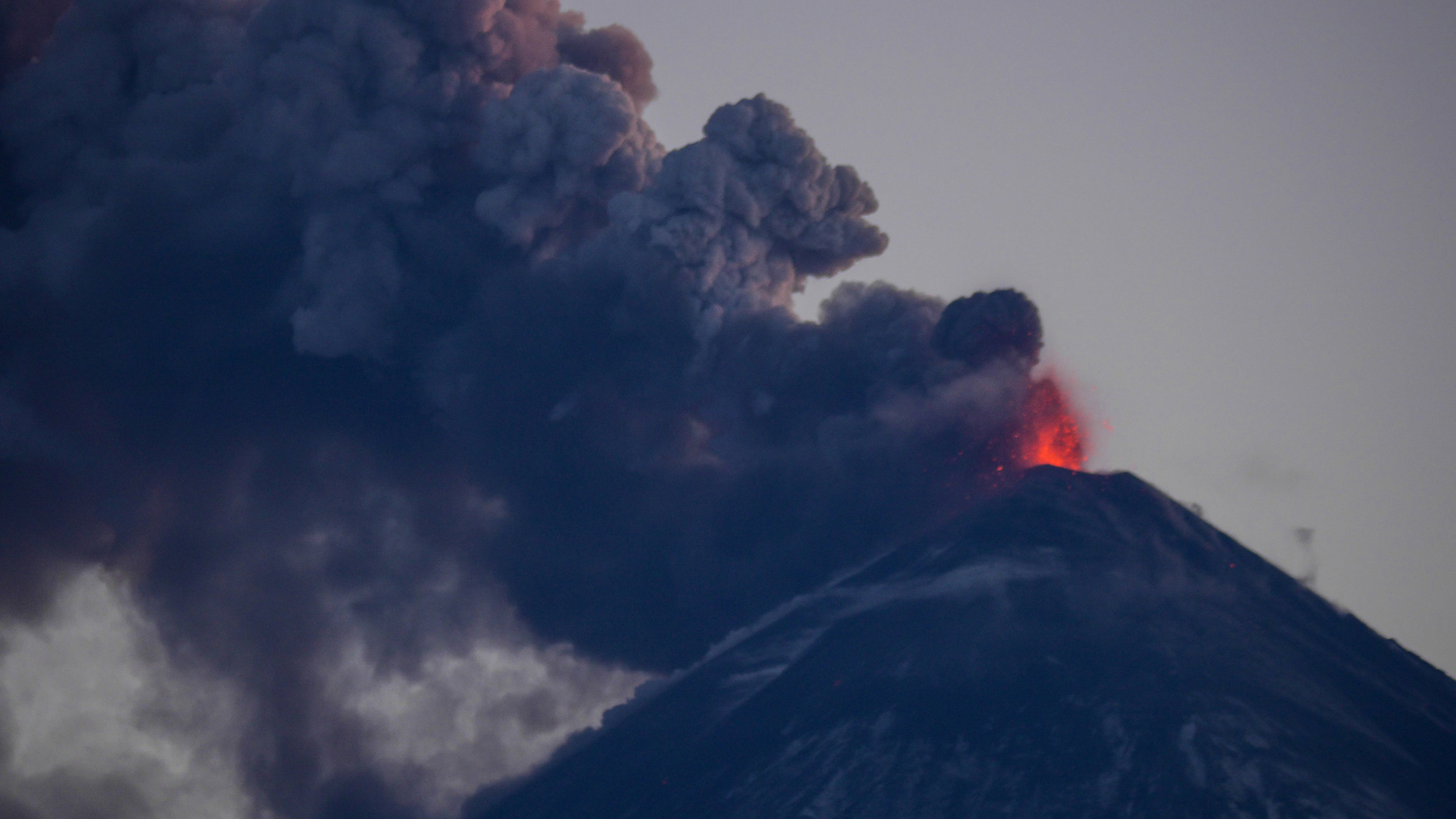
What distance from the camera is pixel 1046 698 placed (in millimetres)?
55500

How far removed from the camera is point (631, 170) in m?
62.4

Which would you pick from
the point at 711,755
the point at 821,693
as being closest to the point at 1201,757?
the point at 821,693

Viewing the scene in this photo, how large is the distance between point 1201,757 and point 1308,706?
8.20 metres

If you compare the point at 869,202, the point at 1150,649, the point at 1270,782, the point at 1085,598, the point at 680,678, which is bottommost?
the point at 1270,782

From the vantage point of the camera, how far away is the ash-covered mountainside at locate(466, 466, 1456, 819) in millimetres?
51125

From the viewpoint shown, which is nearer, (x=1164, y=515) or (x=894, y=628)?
(x=894, y=628)

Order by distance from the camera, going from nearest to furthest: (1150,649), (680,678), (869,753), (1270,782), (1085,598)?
(1270,782) → (869,753) → (1150,649) → (1085,598) → (680,678)

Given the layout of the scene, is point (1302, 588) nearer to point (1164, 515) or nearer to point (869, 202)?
point (1164, 515)

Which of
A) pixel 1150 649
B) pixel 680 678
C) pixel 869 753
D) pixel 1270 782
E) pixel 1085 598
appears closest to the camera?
pixel 1270 782

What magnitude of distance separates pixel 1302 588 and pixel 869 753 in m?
28.0

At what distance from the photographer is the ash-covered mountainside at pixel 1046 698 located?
51.1 meters

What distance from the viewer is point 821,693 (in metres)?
60.0

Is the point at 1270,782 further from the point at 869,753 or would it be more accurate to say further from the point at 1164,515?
the point at 1164,515

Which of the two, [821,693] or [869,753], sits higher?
[821,693]
